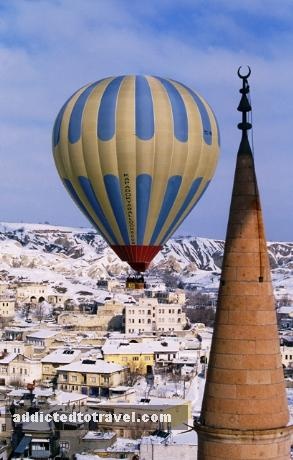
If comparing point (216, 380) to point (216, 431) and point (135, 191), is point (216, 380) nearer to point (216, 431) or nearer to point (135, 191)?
point (216, 431)

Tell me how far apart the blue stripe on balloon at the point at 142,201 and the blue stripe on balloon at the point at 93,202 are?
51 centimetres

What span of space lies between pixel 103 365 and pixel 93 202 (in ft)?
80.5

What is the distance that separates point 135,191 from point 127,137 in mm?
994

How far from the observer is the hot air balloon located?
16.8m

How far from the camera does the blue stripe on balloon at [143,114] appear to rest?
17094 mm

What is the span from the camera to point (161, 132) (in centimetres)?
1714

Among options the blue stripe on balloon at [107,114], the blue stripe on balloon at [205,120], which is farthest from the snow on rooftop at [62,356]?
the blue stripe on balloon at [107,114]

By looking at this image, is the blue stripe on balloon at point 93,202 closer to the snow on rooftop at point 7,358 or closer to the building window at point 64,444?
the building window at point 64,444

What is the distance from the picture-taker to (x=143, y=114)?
56.3ft

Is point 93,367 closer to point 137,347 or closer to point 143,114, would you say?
point 137,347

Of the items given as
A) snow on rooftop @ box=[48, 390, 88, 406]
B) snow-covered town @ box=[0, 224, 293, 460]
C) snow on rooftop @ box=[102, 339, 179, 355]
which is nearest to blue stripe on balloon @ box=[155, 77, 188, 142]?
snow-covered town @ box=[0, 224, 293, 460]

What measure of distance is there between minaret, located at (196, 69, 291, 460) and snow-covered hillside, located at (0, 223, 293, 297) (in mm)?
87368

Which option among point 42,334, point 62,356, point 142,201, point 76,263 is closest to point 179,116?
point 142,201

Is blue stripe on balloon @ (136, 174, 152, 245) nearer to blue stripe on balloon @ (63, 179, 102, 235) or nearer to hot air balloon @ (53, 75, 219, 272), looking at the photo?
hot air balloon @ (53, 75, 219, 272)
